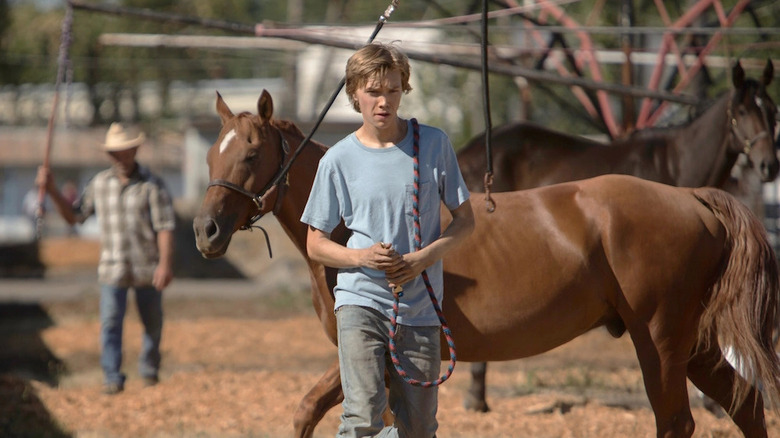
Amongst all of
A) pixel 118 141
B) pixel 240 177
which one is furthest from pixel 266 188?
pixel 118 141

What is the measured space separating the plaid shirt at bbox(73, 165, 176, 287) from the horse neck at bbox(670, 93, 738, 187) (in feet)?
14.1

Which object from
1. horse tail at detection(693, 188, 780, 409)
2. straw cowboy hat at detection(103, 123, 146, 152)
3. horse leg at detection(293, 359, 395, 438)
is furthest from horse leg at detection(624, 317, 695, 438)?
straw cowboy hat at detection(103, 123, 146, 152)

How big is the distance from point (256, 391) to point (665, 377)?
3943 mm

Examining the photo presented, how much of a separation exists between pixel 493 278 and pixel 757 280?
1385 millimetres

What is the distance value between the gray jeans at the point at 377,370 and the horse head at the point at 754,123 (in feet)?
14.1

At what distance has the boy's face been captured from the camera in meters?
4.07

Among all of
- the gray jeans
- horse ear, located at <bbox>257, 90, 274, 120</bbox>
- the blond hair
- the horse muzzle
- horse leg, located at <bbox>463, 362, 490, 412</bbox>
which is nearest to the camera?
the blond hair

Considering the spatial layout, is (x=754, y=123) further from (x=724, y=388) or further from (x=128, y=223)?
(x=128, y=223)

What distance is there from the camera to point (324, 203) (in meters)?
4.23

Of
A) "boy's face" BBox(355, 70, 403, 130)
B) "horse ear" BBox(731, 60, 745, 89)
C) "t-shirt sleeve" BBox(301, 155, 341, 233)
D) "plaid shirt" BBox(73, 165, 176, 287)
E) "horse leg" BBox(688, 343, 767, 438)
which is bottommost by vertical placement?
"plaid shirt" BBox(73, 165, 176, 287)

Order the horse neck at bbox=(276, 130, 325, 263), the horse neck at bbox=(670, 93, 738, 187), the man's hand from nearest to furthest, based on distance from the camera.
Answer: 1. the horse neck at bbox=(276, 130, 325, 263)
2. the horse neck at bbox=(670, 93, 738, 187)
3. the man's hand

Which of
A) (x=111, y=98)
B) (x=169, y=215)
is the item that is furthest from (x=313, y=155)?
(x=111, y=98)

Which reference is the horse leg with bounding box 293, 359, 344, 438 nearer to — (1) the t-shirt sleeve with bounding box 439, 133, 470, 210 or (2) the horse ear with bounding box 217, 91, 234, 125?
(2) the horse ear with bounding box 217, 91, 234, 125

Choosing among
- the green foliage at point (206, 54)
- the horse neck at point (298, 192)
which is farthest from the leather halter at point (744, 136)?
the green foliage at point (206, 54)
